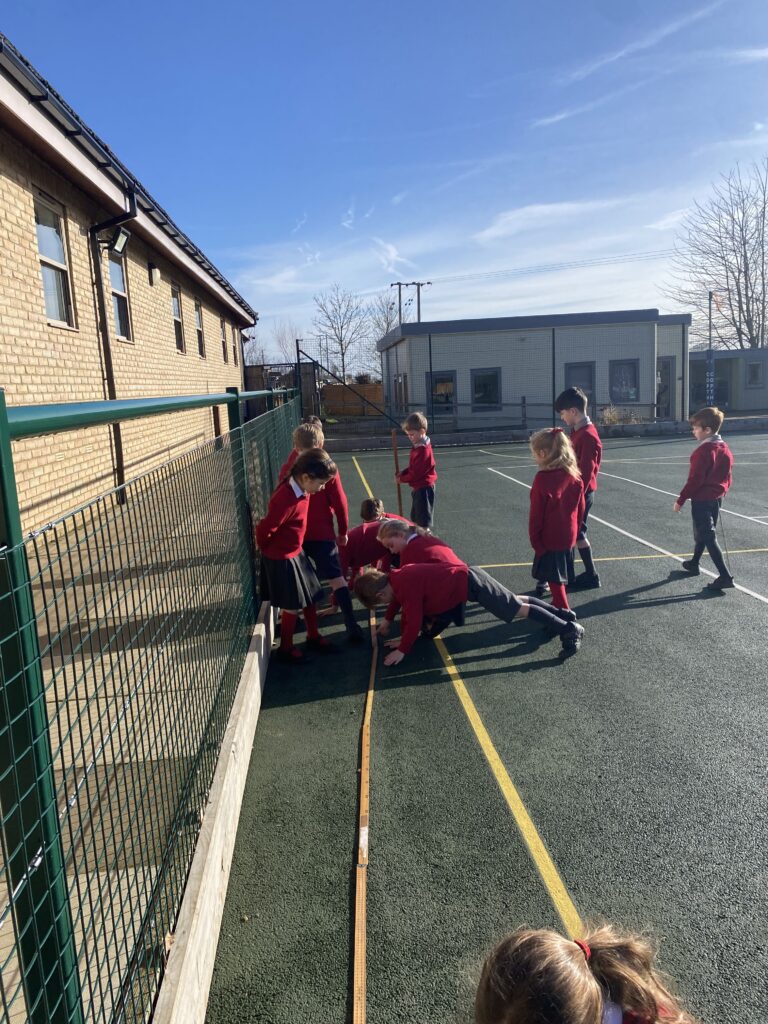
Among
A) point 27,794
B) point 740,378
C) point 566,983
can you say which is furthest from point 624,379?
point 27,794

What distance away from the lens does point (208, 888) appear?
2.75m

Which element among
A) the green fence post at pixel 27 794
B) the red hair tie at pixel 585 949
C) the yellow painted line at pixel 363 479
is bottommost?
the yellow painted line at pixel 363 479

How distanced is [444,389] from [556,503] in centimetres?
2481

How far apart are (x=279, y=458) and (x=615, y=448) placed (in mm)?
15815

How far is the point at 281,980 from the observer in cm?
263

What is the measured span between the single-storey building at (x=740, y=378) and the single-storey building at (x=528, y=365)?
9.39 meters

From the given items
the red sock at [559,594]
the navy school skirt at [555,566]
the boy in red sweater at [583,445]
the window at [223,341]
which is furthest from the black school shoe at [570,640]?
the window at [223,341]

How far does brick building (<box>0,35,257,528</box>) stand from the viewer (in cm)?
687

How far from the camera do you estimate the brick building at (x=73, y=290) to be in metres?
6.87

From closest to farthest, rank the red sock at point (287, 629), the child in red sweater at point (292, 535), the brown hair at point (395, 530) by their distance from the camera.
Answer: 1. the child in red sweater at point (292, 535)
2. the red sock at point (287, 629)
3. the brown hair at point (395, 530)

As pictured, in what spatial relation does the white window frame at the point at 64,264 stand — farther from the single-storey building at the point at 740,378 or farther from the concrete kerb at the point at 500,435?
the single-storey building at the point at 740,378

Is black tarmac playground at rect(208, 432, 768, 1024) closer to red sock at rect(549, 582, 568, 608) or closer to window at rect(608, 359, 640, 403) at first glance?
red sock at rect(549, 582, 568, 608)

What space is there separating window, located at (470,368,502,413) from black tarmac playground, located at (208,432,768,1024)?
23.9 metres

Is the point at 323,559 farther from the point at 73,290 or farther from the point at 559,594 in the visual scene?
the point at 73,290
